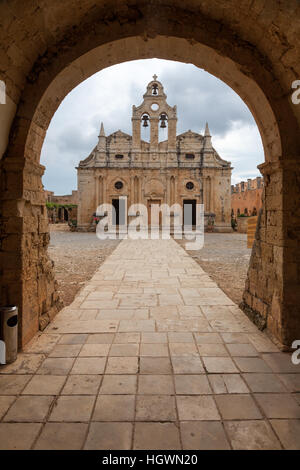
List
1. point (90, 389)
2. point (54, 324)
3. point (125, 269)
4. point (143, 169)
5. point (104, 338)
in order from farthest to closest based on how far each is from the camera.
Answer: point (143, 169) < point (125, 269) < point (54, 324) < point (104, 338) < point (90, 389)

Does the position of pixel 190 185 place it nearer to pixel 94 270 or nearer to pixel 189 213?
pixel 189 213

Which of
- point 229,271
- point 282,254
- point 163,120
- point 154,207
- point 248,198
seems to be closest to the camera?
point 282,254

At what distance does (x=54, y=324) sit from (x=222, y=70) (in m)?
4.18

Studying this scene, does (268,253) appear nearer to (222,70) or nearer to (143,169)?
(222,70)

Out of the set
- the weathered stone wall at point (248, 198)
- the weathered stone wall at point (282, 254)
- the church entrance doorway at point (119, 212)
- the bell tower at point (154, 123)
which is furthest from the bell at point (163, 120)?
the weathered stone wall at point (282, 254)

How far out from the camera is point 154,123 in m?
25.0

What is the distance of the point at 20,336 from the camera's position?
3.12 m

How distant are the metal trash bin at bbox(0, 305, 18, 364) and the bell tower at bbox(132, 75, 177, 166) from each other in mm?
23462

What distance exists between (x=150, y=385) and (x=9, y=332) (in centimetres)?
160

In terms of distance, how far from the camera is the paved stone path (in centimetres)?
192

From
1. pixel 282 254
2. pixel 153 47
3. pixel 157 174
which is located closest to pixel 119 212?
pixel 157 174

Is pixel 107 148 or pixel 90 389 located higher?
pixel 107 148

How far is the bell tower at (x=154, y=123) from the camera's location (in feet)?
81.6

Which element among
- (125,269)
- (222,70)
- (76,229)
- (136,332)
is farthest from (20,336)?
(76,229)
